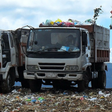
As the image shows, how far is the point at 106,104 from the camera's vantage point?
930cm

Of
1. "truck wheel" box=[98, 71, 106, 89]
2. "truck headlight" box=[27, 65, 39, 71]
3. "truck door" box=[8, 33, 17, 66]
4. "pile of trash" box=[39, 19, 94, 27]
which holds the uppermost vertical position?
"pile of trash" box=[39, 19, 94, 27]

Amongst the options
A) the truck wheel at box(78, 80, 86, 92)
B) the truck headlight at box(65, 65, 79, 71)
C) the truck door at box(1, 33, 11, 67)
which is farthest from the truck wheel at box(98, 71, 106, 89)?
the truck door at box(1, 33, 11, 67)

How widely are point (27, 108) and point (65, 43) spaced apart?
3.93 m

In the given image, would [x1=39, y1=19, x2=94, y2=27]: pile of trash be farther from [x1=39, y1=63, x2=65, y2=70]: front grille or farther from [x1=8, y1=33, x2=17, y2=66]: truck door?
[x1=39, y1=63, x2=65, y2=70]: front grille

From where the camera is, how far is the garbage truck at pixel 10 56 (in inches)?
491

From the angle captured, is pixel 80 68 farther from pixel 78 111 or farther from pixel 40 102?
pixel 78 111

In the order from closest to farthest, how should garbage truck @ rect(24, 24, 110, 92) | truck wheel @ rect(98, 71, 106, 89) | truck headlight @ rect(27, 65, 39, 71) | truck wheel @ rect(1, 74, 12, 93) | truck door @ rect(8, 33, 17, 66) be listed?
garbage truck @ rect(24, 24, 110, 92), truck headlight @ rect(27, 65, 39, 71), truck wheel @ rect(1, 74, 12, 93), truck door @ rect(8, 33, 17, 66), truck wheel @ rect(98, 71, 106, 89)

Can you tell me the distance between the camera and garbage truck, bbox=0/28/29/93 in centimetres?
1248

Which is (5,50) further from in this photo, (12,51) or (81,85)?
(81,85)

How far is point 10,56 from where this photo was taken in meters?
12.9

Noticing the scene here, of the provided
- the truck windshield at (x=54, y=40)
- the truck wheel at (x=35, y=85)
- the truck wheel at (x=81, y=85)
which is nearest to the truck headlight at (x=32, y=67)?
the truck windshield at (x=54, y=40)

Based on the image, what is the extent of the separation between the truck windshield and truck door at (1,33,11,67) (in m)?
0.98

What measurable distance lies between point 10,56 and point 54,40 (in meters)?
1.94

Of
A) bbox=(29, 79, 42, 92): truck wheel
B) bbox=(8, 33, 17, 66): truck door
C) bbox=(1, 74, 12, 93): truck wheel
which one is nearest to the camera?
bbox=(1, 74, 12, 93): truck wheel
